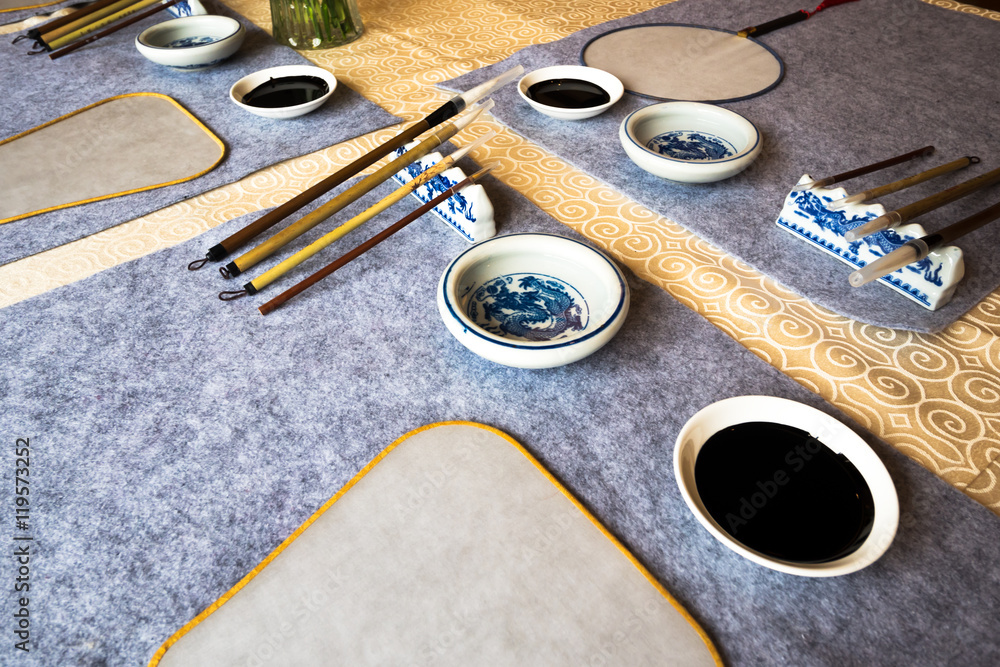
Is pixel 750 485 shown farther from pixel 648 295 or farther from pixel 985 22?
pixel 985 22

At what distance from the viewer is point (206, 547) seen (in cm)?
42

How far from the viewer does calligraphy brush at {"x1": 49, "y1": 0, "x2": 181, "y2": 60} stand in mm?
1030

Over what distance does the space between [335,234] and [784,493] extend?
18.9 inches

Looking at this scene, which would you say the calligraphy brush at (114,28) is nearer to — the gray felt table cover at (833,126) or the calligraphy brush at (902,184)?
the gray felt table cover at (833,126)

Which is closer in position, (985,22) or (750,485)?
(750,485)

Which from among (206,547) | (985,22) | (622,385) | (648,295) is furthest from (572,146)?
(985,22)

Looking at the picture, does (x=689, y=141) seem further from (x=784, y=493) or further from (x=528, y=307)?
(x=784, y=493)

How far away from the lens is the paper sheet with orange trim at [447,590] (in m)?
0.37

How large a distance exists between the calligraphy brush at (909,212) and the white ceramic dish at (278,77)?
0.70 meters

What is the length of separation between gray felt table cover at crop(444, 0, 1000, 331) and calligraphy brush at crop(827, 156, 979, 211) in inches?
0.7

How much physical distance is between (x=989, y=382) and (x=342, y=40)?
3.58 feet

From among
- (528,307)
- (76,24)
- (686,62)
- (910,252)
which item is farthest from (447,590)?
(76,24)

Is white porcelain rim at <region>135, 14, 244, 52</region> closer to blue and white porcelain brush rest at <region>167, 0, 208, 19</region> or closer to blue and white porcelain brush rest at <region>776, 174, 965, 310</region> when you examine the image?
blue and white porcelain brush rest at <region>167, 0, 208, 19</region>

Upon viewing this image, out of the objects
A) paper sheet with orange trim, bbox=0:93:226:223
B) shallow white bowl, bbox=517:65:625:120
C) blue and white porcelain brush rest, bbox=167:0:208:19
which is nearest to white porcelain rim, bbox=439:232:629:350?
shallow white bowl, bbox=517:65:625:120
